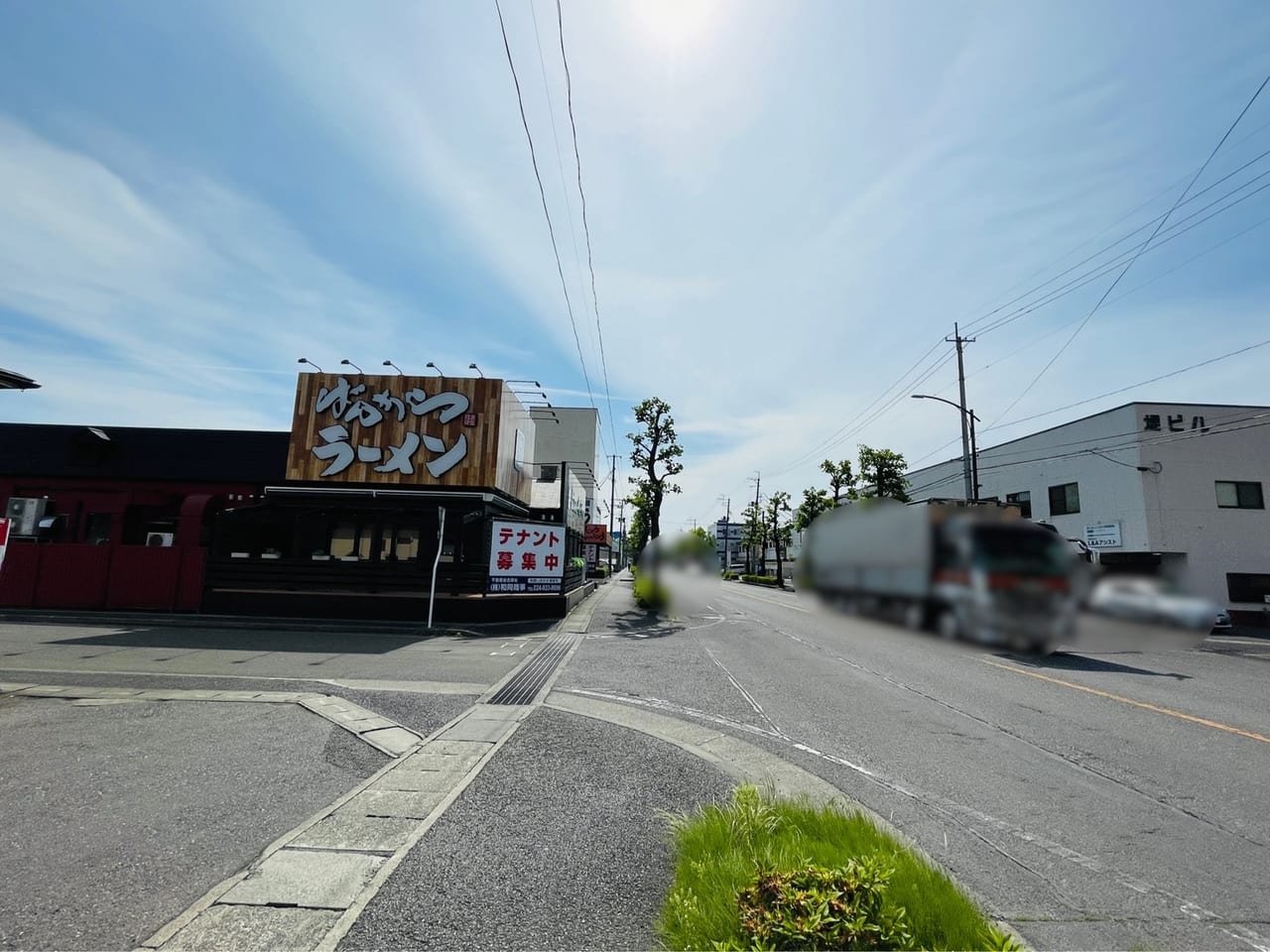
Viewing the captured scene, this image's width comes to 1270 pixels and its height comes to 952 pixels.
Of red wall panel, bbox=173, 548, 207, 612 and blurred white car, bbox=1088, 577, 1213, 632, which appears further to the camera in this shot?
red wall panel, bbox=173, 548, 207, 612

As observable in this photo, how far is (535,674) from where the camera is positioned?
21.3m

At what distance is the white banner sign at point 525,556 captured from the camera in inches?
1256

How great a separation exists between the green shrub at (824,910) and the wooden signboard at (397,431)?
90.5 ft

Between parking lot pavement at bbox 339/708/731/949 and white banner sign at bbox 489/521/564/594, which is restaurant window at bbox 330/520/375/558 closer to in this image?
white banner sign at bbox 489/521/564/594

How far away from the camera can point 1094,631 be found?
78 centimetres

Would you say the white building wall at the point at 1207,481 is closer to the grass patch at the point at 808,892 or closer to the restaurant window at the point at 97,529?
the grass patch at the point at 808,892

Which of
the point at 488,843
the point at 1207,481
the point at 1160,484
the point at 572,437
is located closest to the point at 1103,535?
the point at 1160,484

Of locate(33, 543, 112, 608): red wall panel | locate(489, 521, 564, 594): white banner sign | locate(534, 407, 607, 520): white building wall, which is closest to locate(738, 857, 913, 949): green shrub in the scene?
locate(489, 521, 564, 594): white banner sign

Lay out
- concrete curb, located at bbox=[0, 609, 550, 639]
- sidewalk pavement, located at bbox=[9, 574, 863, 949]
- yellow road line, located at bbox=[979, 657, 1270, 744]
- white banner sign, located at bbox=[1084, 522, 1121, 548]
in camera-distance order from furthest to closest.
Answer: concrete curb, located at bbox=[0, 609, 550, 639] < yellow road line, located at bbox=[979, 657, 1270, 744] < sidewalk pavement, located at bbox=[9, 574, 863, 949] < white banner sign, located at bbox=[1084, 522, 1121, 548]

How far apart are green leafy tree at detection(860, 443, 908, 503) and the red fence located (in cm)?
3798

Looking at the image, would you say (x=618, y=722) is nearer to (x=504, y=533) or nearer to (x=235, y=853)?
(x=235, y=853)

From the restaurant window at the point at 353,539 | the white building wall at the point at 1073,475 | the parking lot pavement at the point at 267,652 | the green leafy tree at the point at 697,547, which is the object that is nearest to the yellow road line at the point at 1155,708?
the white building wall at the point at 1073,475

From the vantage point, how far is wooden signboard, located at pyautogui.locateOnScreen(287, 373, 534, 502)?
33.1m

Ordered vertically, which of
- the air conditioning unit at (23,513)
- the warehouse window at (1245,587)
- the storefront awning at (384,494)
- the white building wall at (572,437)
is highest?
the white building wall at (572,437)
